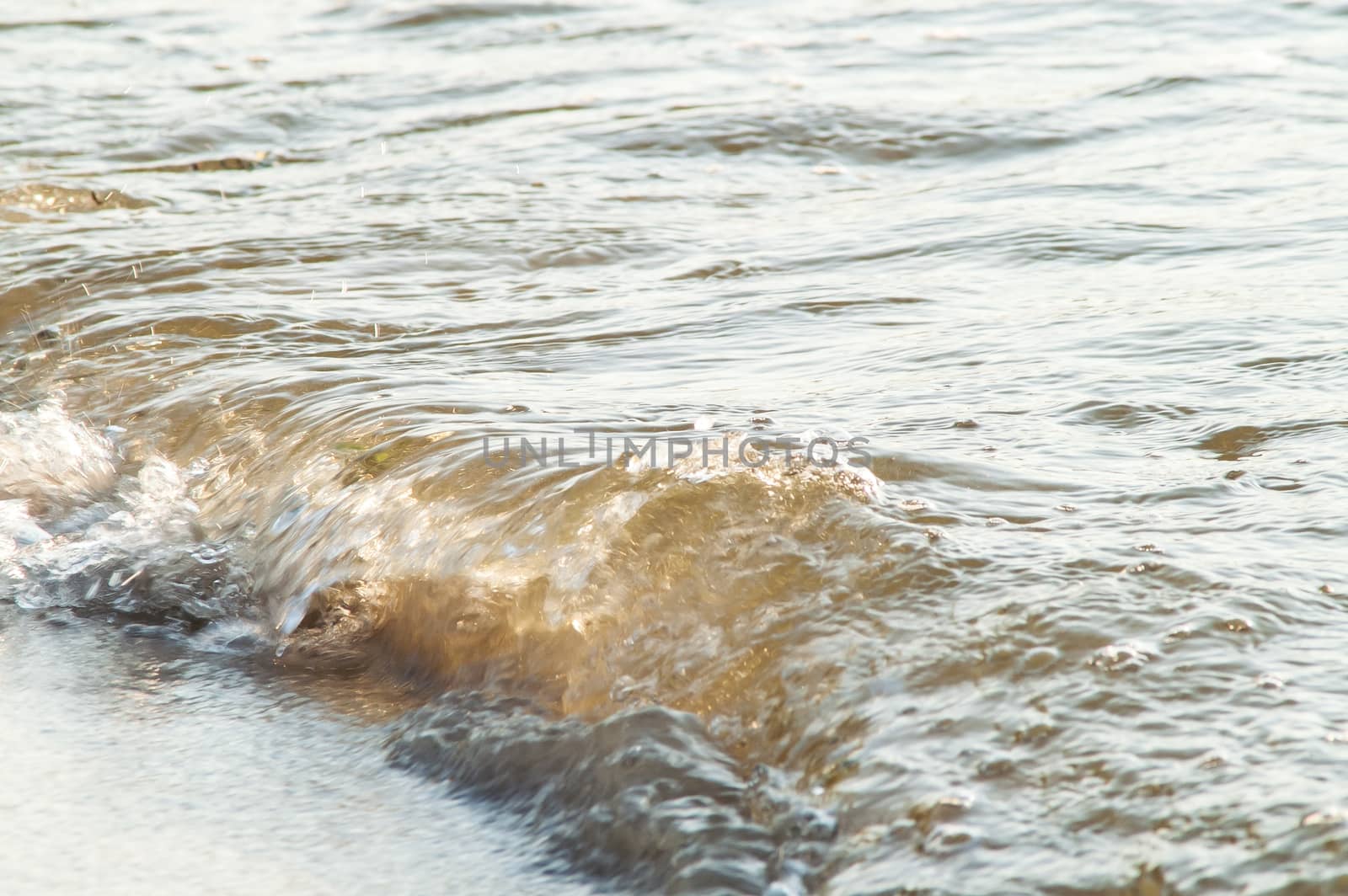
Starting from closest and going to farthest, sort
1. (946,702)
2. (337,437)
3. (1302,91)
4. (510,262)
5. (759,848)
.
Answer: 1. (759,848)
2. (946,702)
3. (337,437)
4. (510,262)
5. (1302,91)

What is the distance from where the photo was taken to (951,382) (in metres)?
3.81

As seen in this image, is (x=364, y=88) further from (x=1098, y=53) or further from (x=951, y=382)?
(x=951, y=382)

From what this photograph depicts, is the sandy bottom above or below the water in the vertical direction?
below

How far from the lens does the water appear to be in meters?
2.21

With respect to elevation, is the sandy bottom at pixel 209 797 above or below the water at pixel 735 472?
below

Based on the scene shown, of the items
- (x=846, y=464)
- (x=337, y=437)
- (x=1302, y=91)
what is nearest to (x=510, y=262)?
(x=337, y=437)

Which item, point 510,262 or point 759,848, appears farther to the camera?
point 510,262

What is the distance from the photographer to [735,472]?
3.00 m

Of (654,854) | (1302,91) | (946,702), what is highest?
(1302,91)

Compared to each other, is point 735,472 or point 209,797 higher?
point 735,472

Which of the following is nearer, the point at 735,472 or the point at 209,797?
the point at 209,797

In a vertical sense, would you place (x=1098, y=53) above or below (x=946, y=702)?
above

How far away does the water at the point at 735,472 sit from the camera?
7.26 ft

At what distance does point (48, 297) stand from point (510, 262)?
1639 mm
